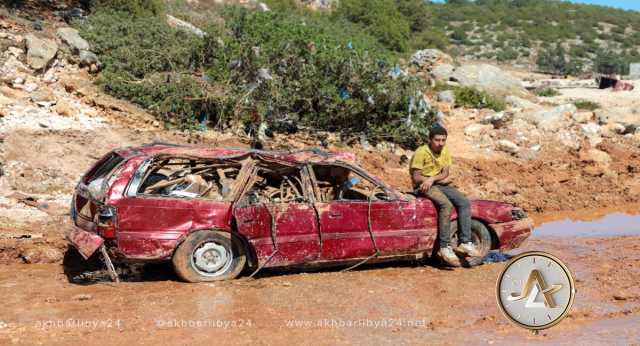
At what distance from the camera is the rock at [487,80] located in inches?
976

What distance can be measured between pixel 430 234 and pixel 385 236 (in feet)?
1.91

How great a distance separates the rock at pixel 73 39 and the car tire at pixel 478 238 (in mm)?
10250

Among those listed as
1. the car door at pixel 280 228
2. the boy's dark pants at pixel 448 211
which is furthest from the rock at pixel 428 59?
the car door at pixel 280 228

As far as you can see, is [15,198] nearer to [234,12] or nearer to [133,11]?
[133,11]

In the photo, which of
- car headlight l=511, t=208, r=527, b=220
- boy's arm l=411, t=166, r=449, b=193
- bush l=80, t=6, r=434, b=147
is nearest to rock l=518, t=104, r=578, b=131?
bush l=80, t=6, r=434, b=147

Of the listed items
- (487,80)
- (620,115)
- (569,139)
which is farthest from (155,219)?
(487,80)

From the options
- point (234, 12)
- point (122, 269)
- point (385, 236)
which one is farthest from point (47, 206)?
point (234, 12)

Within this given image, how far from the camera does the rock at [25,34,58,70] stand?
1402cm

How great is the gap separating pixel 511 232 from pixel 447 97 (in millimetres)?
12566

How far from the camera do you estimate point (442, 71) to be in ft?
84.1

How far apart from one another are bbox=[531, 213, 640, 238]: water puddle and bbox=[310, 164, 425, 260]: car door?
359 centimetres

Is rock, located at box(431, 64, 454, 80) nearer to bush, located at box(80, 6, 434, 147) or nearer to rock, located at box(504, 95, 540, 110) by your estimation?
rock, located at box(504, 95, 540, 110)

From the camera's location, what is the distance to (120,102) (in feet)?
45.7

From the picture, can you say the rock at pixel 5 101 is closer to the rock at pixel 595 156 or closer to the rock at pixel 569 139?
the rock at pixel 595 156
